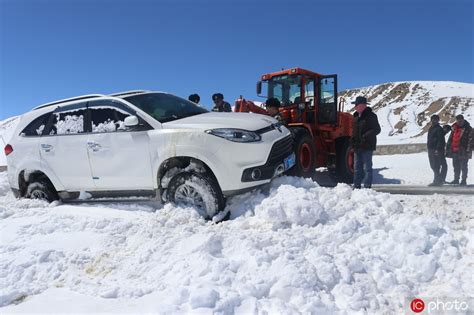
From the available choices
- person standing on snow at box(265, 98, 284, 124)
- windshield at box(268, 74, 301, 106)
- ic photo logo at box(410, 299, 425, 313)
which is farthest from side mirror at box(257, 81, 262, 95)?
ic photo logo at box(410, 299, 425, 313)

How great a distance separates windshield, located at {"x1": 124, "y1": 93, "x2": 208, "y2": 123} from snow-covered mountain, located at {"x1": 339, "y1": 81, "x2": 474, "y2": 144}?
30.2 metres

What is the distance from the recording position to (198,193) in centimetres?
440

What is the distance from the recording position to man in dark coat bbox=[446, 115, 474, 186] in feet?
26.5

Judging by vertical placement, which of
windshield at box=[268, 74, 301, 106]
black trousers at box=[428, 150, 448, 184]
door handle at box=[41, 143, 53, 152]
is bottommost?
black trousers at box=[428, 150, 448, 184]

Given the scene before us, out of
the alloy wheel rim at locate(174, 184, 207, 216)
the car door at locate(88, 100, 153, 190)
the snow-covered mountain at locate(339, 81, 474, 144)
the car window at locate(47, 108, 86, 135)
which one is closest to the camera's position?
the alloy wheel rim at locate(174, 184, 207, 216)

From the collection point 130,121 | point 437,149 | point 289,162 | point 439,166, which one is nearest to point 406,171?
point 439,166

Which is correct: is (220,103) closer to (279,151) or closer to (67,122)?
(67,122)

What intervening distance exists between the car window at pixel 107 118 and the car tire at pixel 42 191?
1.29 metres

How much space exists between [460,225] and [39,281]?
4.23 metres

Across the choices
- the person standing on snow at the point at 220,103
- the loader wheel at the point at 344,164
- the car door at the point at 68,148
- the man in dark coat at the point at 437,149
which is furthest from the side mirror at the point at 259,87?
the car door at the point at 68,148

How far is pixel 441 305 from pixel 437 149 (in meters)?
6.54

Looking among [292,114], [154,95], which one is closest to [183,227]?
[154,95]

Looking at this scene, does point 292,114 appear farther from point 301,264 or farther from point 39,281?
point 39,281

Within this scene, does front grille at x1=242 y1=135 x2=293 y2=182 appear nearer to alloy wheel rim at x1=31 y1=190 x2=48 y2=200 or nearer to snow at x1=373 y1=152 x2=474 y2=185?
alloy wheel rim at x1=31 y1=190 x2=48 y2=200
